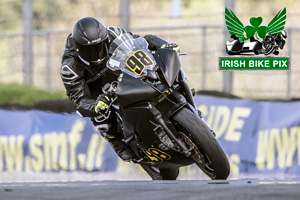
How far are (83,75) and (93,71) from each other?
0.11 metres

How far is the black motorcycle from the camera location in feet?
18.6

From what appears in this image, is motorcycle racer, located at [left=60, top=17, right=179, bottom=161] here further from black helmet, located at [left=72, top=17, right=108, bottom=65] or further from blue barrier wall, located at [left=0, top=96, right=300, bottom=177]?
blue barrier wall, located at [left=0, top=96, right=300, bottom=177]

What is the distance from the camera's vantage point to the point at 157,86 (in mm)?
5711

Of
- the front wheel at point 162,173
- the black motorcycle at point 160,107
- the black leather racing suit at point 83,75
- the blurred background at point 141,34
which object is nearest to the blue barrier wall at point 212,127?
the blurred background at point 141,34

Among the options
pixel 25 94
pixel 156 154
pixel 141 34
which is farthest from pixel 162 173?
pixel 25 94

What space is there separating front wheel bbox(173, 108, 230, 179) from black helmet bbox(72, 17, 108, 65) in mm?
1065

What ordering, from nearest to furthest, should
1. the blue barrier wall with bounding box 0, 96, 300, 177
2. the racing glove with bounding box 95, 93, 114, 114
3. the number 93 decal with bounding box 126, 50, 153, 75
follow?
the number 93 decal with bounding box 126, 50, 153, 75 < the racing glove with bounding box 95, 93, 114, 114 < the blue barrier wall with bounding box 0, 96, 300, 177

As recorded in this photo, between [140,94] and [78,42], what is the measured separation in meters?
0.94

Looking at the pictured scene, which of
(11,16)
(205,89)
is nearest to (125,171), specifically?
(205,89)

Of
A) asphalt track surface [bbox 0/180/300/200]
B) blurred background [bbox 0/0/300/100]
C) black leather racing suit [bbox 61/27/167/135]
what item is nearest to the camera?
asphalt track surface [bbox 0/180/300/200]

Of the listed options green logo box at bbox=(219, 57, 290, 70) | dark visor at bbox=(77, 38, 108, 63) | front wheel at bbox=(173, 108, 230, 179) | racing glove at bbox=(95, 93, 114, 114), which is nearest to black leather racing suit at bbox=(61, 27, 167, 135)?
dark visor at bbox=(77, 38, 108, 63)

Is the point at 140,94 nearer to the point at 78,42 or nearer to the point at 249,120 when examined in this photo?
the point at 78,42

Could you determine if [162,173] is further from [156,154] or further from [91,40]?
[91,40]

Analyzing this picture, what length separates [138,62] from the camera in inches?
227
